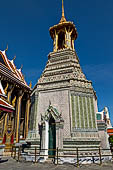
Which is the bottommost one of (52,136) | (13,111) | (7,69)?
(52,136)

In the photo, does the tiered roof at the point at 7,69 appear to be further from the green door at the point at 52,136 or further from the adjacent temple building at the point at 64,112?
the green door at the point at 52,136

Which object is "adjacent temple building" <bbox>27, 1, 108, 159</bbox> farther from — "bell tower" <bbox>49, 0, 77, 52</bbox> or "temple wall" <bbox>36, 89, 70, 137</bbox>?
"bell tower" <bbox>49, 0, 77, 52</bbox>

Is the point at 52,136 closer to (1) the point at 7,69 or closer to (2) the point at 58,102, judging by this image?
(2) the point at 58,102

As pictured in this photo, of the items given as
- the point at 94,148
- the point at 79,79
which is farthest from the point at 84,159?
the point at 79,79

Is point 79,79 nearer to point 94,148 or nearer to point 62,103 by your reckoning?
point 62,103

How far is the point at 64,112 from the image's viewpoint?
40.2 ft

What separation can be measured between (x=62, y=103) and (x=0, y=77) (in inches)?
462

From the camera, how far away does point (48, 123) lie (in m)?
12.0

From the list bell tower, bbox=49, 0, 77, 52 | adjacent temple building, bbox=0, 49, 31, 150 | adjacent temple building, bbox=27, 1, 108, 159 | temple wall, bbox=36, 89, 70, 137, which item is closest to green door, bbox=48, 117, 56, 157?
adjacent temple building, bbox=27, 1, 108, 159

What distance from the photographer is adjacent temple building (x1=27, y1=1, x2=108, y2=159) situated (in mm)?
11125

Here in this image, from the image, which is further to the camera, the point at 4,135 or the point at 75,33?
the point at 75,33

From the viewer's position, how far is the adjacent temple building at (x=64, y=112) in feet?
36.5

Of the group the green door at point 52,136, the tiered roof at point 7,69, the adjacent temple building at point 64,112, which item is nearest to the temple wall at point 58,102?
the adjacent temple building at point 64,112

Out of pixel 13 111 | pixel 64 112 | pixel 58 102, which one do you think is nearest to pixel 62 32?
pixel 58 102
